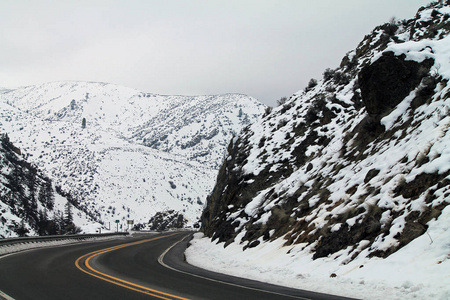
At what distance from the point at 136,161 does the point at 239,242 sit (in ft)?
571

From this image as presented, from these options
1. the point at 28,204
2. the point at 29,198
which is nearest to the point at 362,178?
the point at 28,204

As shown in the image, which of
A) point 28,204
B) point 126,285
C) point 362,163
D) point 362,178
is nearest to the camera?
point 126,285

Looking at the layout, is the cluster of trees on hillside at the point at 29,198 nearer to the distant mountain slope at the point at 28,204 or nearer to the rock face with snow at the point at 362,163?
the distant mountain slope at the point at 28,204

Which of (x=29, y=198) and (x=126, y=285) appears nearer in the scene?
(x=126, y=285)

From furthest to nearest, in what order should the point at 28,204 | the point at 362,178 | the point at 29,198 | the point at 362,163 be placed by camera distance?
the point at 29,198 → the point at 28,204 → the point at 362,163 → the point at 362,178

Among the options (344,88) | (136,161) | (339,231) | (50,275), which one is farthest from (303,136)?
(136,161)

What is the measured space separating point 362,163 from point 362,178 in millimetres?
1441

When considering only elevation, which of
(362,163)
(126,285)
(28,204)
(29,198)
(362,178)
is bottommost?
(28,204)

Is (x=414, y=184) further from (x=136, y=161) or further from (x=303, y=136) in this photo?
(x=136, y=161)

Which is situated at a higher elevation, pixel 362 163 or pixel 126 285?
pixel 362 163

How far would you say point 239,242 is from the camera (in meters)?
18.3

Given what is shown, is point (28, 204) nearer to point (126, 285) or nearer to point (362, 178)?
point (126, 285)

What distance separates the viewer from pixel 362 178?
1392cm

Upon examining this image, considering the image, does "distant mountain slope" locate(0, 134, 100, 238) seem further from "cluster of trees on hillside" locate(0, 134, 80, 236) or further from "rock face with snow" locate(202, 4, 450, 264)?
"rock face with snow" locate(202, 4, 450, 264)
